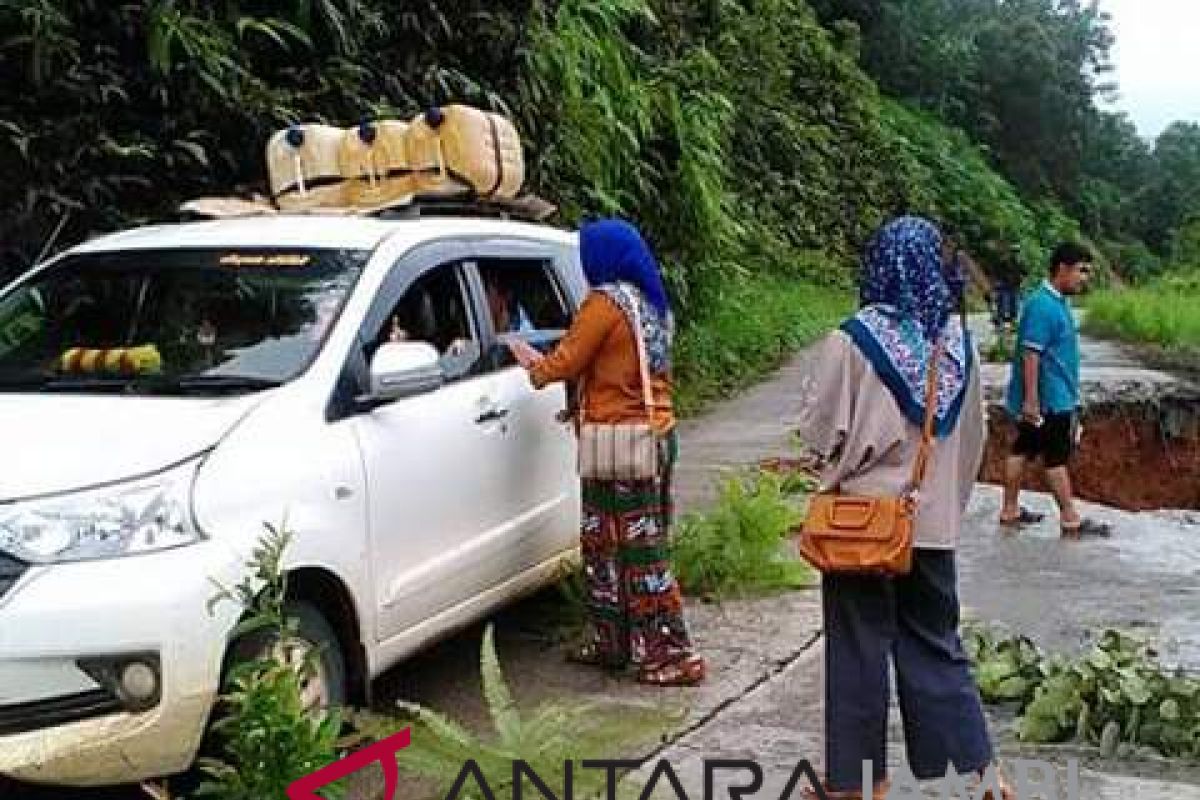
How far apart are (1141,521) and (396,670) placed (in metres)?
5.92

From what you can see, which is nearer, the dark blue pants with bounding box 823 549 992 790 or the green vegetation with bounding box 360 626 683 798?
the green vegetation with bounding box 360 626 683 798

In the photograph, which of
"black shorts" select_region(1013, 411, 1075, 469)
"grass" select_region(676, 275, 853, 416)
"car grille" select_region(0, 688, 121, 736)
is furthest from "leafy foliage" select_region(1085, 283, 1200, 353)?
"car grille" select_region(0, 688, 121, 736)

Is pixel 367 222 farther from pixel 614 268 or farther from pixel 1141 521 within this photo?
pixel 1141 521

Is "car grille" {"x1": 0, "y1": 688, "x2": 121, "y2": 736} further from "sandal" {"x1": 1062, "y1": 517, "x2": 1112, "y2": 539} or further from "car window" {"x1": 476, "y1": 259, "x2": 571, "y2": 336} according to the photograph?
"sandal" {"x1": 1062, "y1": 517, "x2": 1112, "y2": 539}

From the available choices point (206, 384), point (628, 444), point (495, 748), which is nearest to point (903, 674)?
point (495, 748)

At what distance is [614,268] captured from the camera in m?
5.86

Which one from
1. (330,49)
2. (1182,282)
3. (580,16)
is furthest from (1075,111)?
(330,49)

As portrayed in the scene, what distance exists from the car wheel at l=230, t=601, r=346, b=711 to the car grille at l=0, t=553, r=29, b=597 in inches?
24.9

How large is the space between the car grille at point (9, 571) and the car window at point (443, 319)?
1.73 meters

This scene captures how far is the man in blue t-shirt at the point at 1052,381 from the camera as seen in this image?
930 centimetres

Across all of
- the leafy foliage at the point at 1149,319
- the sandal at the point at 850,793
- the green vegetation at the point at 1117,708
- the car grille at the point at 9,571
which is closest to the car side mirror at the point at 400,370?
the car grille at the point at 9,571

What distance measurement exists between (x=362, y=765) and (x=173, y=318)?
5.62ft

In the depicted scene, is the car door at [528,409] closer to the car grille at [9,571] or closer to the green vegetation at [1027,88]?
the car grille at [9,571]

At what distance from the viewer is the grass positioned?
1680cm
